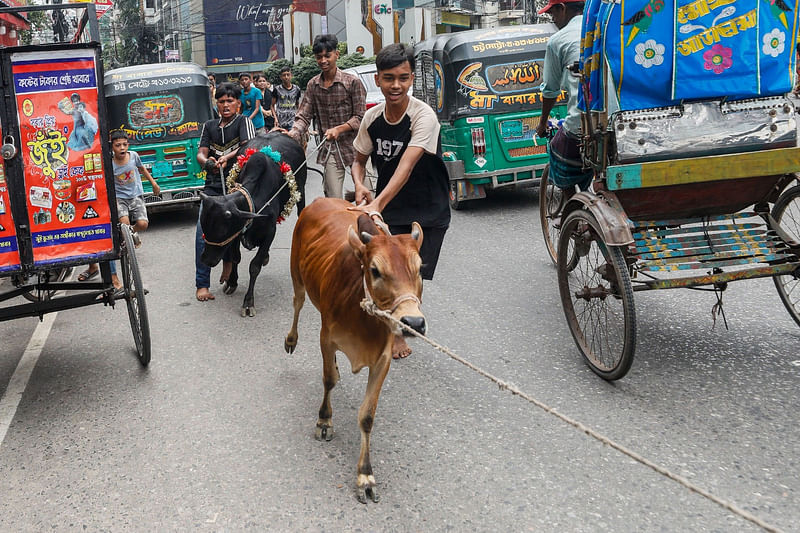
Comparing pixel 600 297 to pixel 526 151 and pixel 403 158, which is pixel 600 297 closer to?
pixel 403 158


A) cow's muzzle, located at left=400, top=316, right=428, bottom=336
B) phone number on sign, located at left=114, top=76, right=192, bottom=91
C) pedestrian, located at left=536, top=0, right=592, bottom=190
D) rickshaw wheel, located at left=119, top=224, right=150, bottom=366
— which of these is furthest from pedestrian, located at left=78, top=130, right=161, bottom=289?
cow's muzzle, located at left=400, top=316, right=428, bottom=336

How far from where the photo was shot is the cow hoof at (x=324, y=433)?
3961 mm

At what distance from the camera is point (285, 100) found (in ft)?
50.4

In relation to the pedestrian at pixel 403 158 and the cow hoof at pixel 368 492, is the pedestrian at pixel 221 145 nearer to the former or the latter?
the pedestrian at pixel 403 158

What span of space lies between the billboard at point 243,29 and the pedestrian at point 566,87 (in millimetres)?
65846

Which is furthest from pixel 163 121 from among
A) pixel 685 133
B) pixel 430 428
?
pixel 685 133

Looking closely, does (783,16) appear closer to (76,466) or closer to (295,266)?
(295,266)

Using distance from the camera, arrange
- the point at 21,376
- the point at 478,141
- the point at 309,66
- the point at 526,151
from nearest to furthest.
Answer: the point at 21,376
the point at 478,141
the point at 526,151
the point at 309,66

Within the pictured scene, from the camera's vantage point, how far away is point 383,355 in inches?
134

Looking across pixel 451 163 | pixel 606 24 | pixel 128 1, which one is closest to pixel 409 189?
pixel 606 24

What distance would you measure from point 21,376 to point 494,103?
6.51 m

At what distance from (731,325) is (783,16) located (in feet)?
6.80

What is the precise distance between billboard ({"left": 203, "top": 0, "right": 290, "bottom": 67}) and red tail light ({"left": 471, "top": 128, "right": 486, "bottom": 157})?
62.3 metres

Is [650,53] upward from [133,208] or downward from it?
upward
